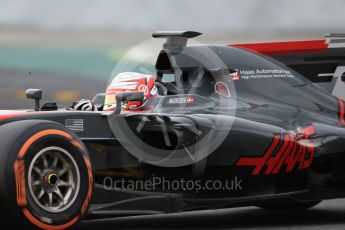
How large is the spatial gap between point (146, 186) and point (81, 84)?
1.00m

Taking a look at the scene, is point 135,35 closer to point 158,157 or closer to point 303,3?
point 158,157

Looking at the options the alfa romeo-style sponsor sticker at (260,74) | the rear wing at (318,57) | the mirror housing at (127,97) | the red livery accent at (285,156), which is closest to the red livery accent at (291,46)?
the rear wing at (318,57)

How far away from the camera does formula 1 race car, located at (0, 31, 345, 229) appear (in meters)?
6.29

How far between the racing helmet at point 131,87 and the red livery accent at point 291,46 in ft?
10.4

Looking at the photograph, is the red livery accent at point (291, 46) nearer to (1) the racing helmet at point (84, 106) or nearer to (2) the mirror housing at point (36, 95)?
(1) the racing helmet at point (84, 106)

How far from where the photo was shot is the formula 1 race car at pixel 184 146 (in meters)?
6.29

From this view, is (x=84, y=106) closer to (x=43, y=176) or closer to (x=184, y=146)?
(x=184, y=146)

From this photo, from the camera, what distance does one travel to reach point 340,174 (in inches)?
310

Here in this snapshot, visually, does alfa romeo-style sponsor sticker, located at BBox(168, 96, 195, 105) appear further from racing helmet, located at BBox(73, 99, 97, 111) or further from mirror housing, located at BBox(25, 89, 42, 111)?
mirror housing, located at BBox(25, 89, 42, 111)

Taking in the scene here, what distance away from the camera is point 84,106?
822cm

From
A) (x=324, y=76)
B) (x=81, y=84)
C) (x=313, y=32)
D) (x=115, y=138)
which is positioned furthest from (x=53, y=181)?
(x=313, y=32)

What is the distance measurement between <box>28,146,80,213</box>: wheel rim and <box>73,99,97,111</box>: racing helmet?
1783mm

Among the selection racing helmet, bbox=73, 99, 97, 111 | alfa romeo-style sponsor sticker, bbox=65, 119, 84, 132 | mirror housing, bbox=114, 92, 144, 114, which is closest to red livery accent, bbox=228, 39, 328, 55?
racing helmet, bbox=73, 99, 97, 111

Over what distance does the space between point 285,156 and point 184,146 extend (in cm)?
87
